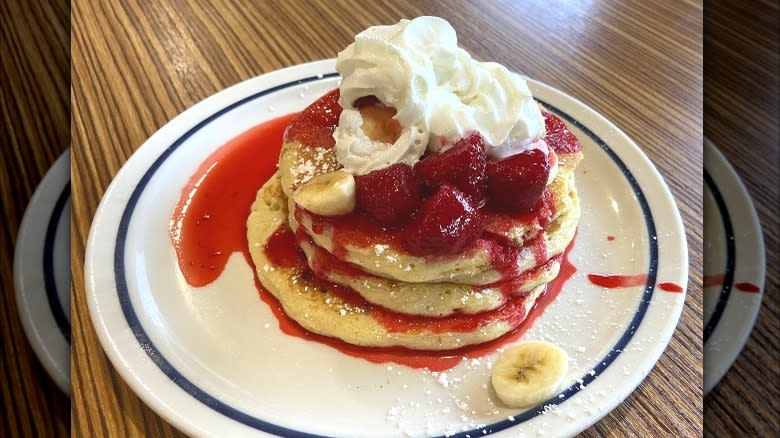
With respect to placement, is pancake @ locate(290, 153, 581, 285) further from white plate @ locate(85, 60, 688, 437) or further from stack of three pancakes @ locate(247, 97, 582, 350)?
white plate @ locate(85, 60, 688, 437)

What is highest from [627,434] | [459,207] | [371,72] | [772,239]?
[772,239]

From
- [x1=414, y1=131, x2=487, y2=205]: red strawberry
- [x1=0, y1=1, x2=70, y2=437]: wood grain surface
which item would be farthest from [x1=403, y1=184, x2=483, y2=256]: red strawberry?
[x1=0, y1=1, x2=70, y2=437]: wood grain surface

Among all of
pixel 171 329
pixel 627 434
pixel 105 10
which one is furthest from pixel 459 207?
pixel 105 10

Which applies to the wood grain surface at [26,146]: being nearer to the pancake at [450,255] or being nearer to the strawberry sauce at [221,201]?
the pancake at [450,255]

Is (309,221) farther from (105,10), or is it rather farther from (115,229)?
(105,10)

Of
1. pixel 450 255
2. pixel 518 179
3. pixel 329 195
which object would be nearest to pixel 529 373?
pixel 450 255
